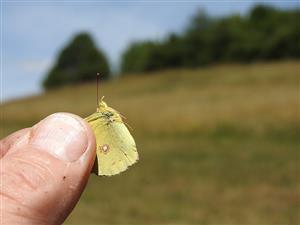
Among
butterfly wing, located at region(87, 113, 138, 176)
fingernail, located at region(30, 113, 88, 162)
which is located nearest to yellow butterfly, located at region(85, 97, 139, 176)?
butterfly wing, located at region(87, 113, 138, 176)

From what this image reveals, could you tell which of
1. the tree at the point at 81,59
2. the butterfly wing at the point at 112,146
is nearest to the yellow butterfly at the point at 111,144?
the butterfly wing at the point at 112,146

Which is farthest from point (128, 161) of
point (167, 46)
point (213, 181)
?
point (167, 46)

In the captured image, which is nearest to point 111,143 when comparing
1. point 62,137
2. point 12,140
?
point 62,137

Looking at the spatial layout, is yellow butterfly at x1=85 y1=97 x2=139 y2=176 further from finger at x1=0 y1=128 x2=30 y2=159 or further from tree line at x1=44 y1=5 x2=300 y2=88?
tree line at x1=44 y1=5 x2=300 y2=88

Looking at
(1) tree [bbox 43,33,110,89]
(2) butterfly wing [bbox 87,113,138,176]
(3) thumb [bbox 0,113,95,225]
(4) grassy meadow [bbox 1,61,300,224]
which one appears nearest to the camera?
(3) thumb [bbox 0,113,95,225]

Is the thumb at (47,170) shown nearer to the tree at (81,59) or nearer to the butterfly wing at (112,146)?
the butterfly wing at (112,146)

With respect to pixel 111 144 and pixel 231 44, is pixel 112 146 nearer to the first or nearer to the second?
pixel 111 144
